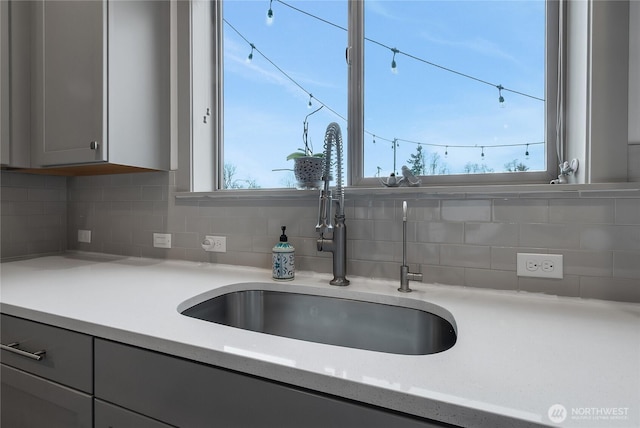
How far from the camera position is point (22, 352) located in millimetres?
885

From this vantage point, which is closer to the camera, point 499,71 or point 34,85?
point 499,71

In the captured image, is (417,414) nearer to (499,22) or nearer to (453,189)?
(453,189)

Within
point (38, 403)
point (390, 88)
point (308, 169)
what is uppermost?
point (390, 88)

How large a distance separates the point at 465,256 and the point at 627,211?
0.46 m

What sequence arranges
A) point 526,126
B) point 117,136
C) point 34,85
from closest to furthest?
point 526,126 < point 117,136 < point 34,85

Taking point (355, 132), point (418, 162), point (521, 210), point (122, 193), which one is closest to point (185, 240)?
point (122, 193)

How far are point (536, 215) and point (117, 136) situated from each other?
1.70 m

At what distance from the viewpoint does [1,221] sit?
170 cm

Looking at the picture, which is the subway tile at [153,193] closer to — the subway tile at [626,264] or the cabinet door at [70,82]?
the cabinet door at [70,82]


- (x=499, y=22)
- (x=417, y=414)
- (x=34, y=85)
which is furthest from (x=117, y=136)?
(x=499, y=22)

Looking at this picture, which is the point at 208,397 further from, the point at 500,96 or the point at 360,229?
the point at 500,96

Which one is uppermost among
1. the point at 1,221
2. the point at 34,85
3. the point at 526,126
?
the point at 34,85

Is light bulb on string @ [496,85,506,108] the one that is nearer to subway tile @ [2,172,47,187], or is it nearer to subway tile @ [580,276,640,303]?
subway tile @ [580,276,640,303]

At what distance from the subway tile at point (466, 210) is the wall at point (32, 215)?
2.21m
